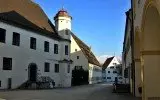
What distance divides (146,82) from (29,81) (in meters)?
30.1

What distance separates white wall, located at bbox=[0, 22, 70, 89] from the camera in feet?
131

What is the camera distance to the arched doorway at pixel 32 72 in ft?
153

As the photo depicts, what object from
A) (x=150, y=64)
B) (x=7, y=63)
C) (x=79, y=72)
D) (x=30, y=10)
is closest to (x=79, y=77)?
(x=79, y=72)

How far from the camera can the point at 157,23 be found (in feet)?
50.8

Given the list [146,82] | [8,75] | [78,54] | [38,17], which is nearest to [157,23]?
[146,82]

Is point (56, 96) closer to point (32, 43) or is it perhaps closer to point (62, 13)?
point (32, 43)

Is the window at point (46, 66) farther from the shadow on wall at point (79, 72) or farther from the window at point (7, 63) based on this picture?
the shadow on wall at point (79, 72)

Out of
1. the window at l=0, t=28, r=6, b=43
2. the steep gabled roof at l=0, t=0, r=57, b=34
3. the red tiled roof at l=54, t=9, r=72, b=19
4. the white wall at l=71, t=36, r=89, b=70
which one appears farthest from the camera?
the white wall at l=71, t=36, r=89, b=70

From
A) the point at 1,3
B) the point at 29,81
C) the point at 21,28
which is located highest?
the point at 1,3

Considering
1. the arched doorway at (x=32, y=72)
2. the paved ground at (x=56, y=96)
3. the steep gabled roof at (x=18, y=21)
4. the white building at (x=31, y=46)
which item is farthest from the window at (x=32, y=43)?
the paved ground at (x=56, y=96)

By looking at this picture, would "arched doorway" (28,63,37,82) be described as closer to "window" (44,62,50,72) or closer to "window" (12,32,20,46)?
"window" (44,62,50,72)

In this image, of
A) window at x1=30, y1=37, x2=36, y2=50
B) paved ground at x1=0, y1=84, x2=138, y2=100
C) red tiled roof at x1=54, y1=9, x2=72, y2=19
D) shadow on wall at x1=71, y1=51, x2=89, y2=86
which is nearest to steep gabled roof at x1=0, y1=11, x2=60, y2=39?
window at x1=30, y1=37, x2=36, y2=50

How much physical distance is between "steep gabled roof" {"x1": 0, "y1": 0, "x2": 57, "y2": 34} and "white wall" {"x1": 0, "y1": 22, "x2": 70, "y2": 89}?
260 centimetres

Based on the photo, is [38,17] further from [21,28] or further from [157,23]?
[157,23]
